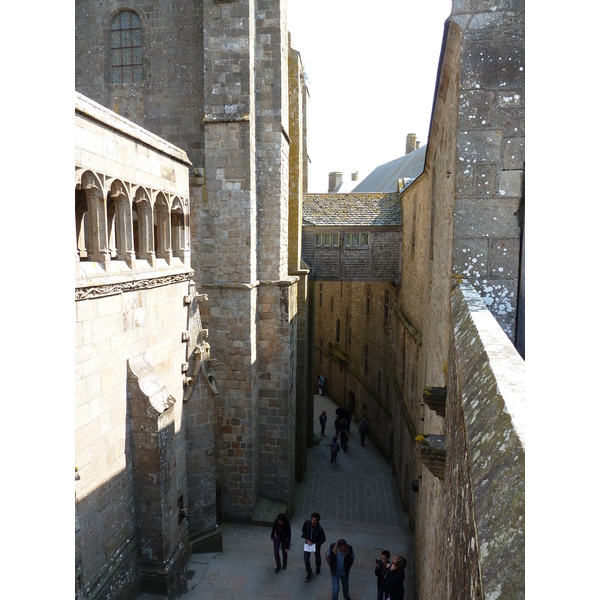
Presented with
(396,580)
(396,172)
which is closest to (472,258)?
(396,580)

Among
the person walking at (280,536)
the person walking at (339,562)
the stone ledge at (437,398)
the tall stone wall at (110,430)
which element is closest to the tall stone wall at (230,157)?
the person walking at (280,536)

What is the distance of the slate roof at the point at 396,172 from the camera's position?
21519 mm

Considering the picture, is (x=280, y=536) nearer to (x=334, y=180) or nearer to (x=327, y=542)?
(x=327, y=542)

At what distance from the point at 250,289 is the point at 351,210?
22.7ft

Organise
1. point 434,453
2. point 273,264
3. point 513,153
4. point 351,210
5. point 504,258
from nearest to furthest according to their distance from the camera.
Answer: point 434,453 < point 513,153 < point 504,258 < point 273,264 < point 351,210

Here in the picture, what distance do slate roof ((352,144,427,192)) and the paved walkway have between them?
Answer: 1212 centimetres

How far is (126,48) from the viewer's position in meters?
10.9

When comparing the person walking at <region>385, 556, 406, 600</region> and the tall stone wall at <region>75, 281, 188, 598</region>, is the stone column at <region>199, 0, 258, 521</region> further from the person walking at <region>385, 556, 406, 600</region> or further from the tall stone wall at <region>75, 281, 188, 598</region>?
the person walking at <region>385, 556, 406, 600</region>

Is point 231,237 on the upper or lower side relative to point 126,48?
lower

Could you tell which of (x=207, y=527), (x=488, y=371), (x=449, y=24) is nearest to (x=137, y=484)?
(x=207, y=527)

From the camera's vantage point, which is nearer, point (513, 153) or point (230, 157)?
point (513, 153)

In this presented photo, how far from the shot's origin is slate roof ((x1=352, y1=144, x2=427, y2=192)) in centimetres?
2152

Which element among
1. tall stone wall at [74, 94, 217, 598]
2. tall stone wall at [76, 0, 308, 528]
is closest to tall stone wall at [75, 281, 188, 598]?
tall stone wall at [74, 94, 217, 598]

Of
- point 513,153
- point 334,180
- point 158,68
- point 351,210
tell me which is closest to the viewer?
point 513,153
